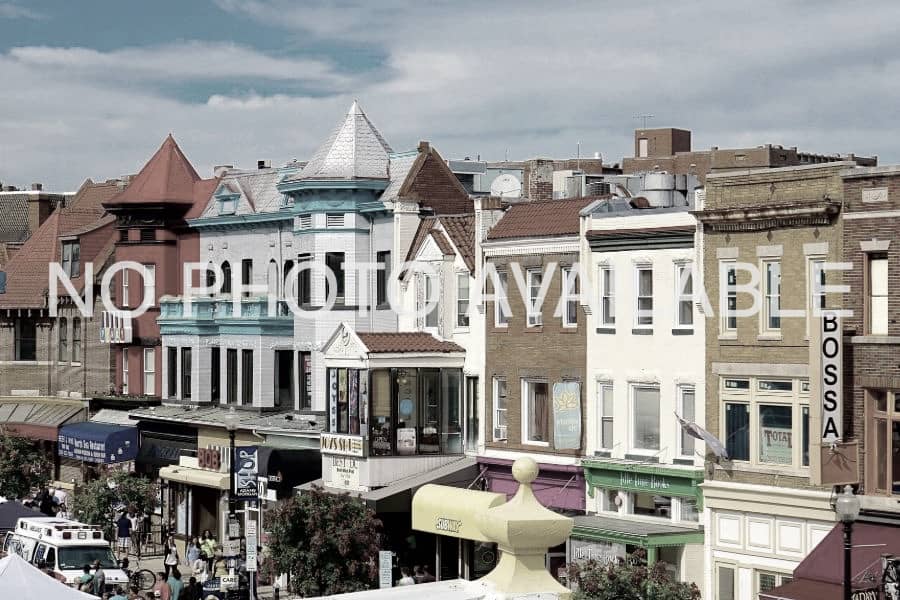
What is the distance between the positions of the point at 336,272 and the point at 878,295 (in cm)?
2164

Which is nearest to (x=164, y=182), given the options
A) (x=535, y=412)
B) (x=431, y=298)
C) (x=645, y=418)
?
(x=431, y=298)

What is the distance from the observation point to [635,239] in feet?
126

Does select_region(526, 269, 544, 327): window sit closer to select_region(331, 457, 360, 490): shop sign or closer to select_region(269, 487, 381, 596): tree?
select_region(269, 487, 381, 596): tree

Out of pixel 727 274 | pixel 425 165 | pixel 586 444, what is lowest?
pixel 586 444

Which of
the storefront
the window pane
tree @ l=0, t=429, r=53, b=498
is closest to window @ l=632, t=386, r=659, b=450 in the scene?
the storefront

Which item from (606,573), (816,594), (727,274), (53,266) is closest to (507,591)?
(606,573)

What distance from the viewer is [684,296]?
3722 centimetres

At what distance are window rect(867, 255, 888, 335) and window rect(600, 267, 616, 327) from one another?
8171 mm

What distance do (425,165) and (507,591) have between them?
38857mm

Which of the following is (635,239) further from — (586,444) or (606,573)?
(606,573)

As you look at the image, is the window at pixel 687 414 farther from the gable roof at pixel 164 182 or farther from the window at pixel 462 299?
the gable roof at pixel 164 182

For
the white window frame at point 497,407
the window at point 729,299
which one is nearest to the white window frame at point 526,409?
the white window frame at point 497,407

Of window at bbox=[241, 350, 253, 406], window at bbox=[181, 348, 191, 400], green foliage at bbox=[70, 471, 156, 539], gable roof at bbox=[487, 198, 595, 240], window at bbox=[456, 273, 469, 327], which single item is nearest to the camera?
gable roof at bbox=[487, 198, 595, 240]

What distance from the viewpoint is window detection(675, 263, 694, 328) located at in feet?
122
